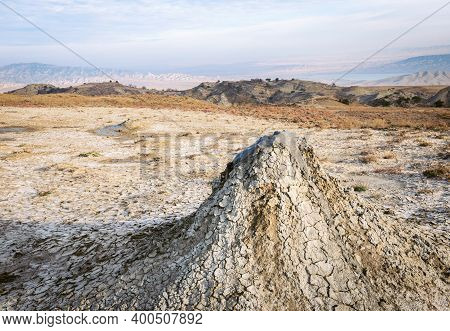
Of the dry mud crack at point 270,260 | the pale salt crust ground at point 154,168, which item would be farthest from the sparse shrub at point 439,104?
the dry mud crack at point 270,260

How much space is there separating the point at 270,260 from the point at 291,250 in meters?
0.44

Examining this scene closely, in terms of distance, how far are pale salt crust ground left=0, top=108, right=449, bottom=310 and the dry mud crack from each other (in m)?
2.38

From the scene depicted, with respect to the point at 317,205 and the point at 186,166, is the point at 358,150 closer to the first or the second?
the point at 186,166


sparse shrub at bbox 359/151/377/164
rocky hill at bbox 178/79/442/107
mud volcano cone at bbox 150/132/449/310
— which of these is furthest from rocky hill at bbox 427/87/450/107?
mud volcano cone at bbox 150/132/449/310

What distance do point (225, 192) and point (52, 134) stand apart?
29.6 metres

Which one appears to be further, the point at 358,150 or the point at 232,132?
the point at 232,132

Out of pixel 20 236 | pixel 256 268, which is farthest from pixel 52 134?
pixel 256 268

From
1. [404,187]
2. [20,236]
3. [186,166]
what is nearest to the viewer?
[20,236]

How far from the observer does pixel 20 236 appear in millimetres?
10844

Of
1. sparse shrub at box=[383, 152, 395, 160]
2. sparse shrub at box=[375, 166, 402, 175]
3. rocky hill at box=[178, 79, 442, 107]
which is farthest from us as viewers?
rocky hill at box=[178, 79, 442, 107]

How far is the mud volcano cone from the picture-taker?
6.32m

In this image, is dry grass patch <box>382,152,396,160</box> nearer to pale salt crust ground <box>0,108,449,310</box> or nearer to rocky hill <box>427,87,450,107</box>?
pale salt crust ground <box>0,108,449,310</box>

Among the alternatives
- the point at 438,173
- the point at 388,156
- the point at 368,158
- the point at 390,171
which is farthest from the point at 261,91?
the point at 438,173

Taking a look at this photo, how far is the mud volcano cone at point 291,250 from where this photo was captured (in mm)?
6324
